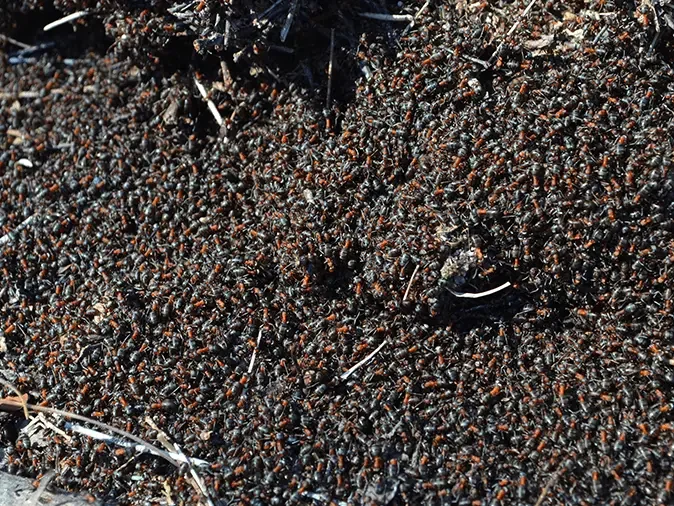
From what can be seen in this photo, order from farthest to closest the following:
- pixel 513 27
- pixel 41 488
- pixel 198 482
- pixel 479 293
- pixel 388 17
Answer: pixel 388 17, pixel 513 27, pixel 479 293, pixel 41 488, pixel 198 482

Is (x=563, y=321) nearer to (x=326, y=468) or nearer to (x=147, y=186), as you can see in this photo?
(x=326, y=468)

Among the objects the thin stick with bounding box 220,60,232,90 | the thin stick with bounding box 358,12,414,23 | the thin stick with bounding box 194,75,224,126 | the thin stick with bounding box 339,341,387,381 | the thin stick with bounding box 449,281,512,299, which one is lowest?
the thin stick with bounding box 339,341,387,381

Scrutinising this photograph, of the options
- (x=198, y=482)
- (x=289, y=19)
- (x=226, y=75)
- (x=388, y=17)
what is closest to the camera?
(x=198, y=482)

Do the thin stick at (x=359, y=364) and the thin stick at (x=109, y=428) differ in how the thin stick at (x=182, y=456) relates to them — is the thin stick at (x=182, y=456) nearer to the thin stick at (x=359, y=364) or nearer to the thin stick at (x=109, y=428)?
the thin stick at (x=109, y=428)

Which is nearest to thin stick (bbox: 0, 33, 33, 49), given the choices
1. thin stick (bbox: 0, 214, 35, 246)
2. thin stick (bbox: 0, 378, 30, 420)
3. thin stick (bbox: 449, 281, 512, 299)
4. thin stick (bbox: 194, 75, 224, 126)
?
thin stick (bbox: 0, 214, 35, 246)

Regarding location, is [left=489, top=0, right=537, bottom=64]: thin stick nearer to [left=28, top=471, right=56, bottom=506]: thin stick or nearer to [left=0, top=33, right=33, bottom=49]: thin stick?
[left=28, top=471, right=56, bottom=506]: thin stick

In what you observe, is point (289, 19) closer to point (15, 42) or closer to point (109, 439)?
point (109, 439)

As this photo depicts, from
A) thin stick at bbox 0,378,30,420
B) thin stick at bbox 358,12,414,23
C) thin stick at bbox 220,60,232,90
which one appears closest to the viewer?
thin stick at bbox 0,378,30,420

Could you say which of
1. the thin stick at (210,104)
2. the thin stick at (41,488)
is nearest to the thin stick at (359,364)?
the thin stick at (41,488)

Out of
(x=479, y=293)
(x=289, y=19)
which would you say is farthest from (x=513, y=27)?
(x=479, y=293)
